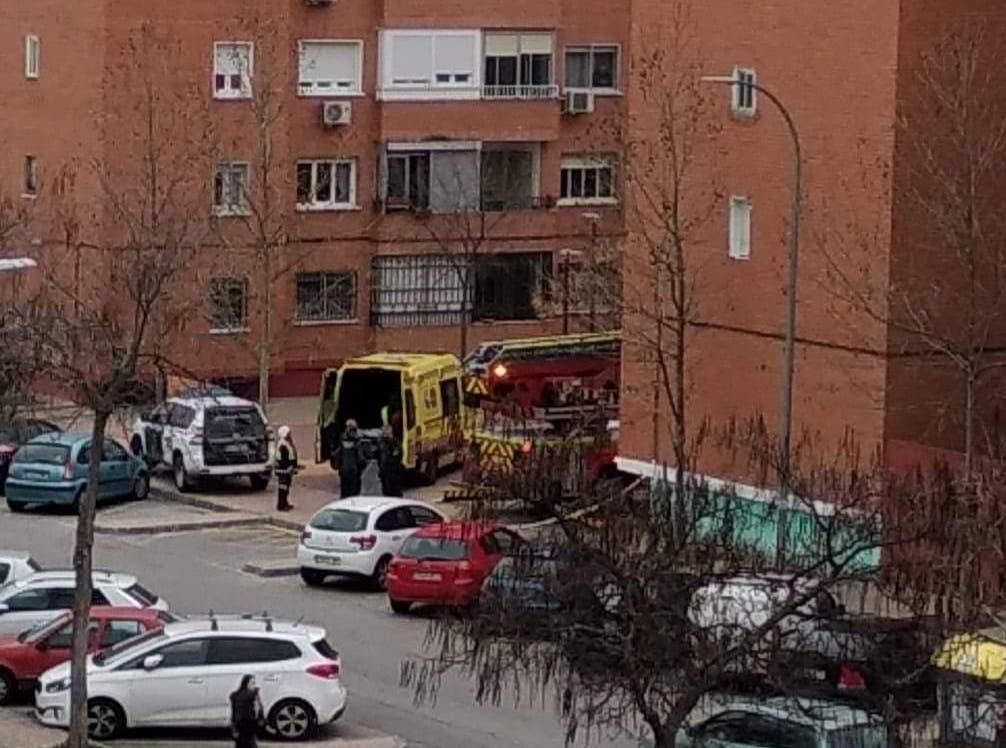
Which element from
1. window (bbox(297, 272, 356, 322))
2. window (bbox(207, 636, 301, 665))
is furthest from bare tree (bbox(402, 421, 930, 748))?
window (bbox(297, 272, 356, 322))

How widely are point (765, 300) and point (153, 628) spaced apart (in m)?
13.1

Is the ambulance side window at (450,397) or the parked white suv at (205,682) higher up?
the ambulance side window at (450,397)

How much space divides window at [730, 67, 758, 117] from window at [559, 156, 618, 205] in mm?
17447

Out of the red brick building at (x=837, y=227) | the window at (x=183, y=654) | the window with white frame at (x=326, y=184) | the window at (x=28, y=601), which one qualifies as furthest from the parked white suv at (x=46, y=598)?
the window with white frame at (x=326, y=184)

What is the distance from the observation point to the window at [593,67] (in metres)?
62.1

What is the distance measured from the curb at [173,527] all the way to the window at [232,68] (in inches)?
509

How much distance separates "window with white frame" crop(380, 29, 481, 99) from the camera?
59.2 m

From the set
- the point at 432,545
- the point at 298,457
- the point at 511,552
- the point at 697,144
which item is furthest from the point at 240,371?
the point at 511,552

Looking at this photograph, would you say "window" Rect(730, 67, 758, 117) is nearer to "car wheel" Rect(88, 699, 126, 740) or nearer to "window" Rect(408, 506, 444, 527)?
"window" Rect(408, 506, 444, 527)

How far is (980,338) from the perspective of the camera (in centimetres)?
4050

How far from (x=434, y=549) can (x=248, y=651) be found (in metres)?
6.25

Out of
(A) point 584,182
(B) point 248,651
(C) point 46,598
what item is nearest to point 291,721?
(B) point 248,651

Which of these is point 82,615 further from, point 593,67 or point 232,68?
point 593,67

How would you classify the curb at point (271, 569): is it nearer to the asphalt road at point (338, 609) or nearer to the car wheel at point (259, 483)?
the asphalt road at point (338, 609)
